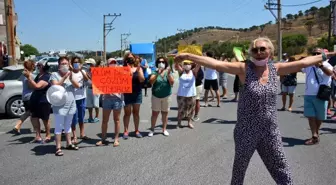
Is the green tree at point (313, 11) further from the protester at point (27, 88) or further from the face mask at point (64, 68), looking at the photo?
the face mask at point (64, 68)

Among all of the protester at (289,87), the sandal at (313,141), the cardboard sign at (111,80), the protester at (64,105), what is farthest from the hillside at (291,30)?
the protester at (64,105)

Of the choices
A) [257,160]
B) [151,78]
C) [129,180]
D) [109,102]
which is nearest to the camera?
[129,180]

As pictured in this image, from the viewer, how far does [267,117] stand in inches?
140

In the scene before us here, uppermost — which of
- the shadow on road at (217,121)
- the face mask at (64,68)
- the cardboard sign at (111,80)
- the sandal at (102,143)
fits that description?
the face mask at (64,68)

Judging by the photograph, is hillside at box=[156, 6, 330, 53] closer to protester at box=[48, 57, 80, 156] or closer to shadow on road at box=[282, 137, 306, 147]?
shadow on road at box=[282, 137, 306, 147]

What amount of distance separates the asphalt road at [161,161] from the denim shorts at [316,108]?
1.95ft

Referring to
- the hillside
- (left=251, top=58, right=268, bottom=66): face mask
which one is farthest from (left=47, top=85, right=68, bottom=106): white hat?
the hillside

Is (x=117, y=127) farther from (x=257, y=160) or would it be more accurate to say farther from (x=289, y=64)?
(x=289, y=64)

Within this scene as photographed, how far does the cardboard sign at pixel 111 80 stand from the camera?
7309 mm

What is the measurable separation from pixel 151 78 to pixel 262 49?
4.72 meters

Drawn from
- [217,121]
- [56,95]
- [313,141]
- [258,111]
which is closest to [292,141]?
[313,141]

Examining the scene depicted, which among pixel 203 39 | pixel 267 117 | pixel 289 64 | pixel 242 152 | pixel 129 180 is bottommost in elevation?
pixel 129 180

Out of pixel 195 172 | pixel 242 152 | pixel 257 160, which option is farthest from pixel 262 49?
pixel 257 160

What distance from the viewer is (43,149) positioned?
23.5 feet
